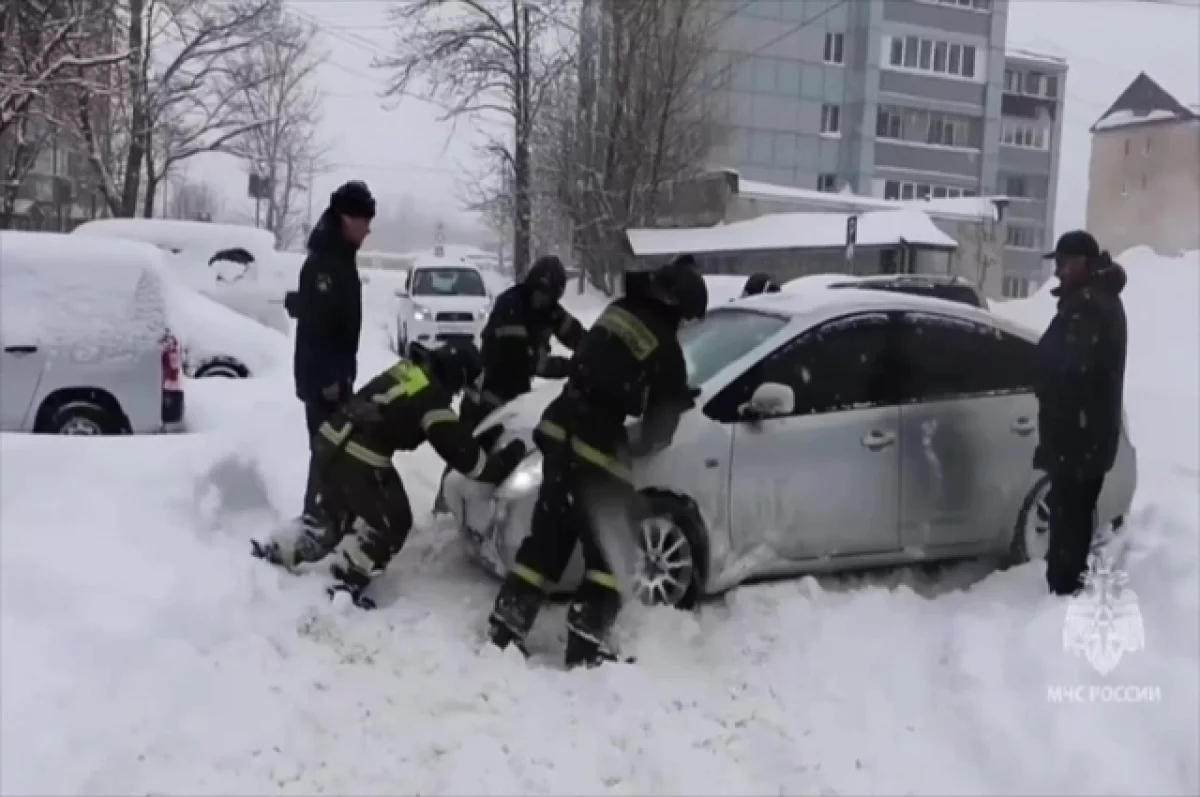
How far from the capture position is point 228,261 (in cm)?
1476

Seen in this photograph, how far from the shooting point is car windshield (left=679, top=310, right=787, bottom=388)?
6.05 m

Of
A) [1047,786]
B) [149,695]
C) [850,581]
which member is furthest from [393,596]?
[1047,786]

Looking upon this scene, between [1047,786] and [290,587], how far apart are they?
3.33m

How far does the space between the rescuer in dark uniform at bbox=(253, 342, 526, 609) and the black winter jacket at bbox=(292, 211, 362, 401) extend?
0.52 meters

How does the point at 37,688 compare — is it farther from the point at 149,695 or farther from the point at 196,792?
the point at 196,792

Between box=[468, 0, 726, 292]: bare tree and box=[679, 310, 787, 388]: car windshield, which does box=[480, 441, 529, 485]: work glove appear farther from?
box=[468, 0, 726, 292]: bare tree

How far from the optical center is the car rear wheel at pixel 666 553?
5527 mm

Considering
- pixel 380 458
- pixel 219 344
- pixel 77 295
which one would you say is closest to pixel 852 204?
pixel 219 344

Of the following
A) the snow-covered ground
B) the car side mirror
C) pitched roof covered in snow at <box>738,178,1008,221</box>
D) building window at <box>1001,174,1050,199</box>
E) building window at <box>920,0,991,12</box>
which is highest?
building window at <box>920,0,991,12</box>

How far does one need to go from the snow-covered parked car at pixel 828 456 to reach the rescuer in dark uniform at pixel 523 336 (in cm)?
51

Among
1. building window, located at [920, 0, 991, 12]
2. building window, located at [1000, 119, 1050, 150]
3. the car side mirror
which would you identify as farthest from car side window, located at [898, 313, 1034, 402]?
building window, located at [1000, 119, 1050, 150]

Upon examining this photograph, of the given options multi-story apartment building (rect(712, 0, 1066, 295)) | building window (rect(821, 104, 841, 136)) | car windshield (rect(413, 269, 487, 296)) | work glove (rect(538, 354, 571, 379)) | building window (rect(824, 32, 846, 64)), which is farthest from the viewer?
building window (rect(821, 104, 841, 136))

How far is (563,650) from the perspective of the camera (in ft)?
17.4

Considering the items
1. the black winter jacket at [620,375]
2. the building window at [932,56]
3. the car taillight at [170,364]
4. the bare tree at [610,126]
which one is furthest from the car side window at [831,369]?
the building window at [932,56]
